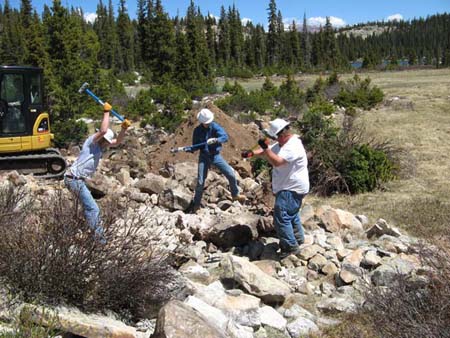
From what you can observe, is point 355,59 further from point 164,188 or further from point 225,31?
point 164,188

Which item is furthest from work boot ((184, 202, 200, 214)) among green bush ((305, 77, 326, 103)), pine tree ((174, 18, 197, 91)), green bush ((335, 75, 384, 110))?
pine tree ((174, 18, 197, 91))

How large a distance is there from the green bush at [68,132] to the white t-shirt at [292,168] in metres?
13.1

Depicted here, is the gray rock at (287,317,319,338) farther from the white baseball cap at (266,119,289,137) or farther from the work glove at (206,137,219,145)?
the work glove at (206,137,219,145)

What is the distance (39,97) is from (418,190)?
8211 mm

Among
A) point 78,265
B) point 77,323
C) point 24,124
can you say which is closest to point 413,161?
point 24,124

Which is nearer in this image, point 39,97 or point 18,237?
point 18,237

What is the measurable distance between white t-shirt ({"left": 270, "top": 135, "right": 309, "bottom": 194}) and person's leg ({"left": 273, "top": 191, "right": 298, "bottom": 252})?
4.1 inches

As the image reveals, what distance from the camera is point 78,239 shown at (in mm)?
4301

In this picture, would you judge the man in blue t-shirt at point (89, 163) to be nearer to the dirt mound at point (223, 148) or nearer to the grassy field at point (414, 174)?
the grassy field at point (414, 174)

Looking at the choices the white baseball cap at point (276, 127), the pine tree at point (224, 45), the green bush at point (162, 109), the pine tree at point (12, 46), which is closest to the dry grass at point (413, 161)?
the white baseball cap at point (276, 127)

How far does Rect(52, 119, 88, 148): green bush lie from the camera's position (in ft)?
58.5

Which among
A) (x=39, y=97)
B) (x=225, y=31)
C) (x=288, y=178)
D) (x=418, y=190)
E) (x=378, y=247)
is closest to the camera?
(x=288, y=178)

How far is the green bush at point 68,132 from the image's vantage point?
1784cm

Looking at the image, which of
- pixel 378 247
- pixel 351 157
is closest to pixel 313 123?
pixel 351 157
